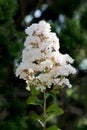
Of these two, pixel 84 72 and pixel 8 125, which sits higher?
pixel 84 72

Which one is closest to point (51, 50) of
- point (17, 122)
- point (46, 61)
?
point (46, 61)

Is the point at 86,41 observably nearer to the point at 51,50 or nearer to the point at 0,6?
the point at 0,6

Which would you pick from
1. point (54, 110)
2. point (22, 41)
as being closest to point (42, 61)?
point (54, 110)

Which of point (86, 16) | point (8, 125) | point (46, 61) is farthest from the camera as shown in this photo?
point (86, 16)

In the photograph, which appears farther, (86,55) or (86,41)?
(86,55)

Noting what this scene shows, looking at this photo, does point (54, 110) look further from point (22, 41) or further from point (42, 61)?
point (22, 41)

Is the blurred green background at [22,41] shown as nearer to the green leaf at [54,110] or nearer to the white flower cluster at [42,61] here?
the green leaf at [54,110]
